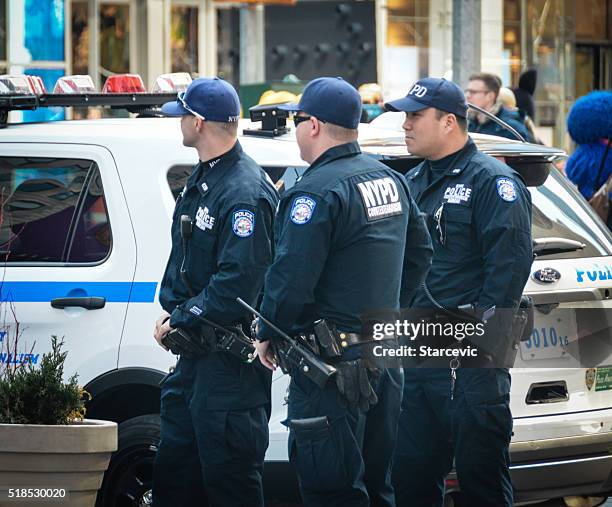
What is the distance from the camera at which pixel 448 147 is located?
5.52 meters

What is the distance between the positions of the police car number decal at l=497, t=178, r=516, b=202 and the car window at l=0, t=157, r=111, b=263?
1633 millimetres

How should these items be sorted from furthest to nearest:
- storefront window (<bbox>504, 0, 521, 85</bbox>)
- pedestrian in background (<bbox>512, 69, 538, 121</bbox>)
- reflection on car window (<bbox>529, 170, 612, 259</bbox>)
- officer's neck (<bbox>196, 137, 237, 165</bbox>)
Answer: storefront window (<bbox>504, 0, 521, 85</bbox>), pedestrian in background (<bbox>512, 69, 538, 121</bbox>), reflection on car window (<bbox>529, 170, 612, 259</bbox>), officer's neck (<bbox>196, 137, 237, 165</bbox>)

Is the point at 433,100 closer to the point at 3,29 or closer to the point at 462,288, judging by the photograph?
the point at 462,288

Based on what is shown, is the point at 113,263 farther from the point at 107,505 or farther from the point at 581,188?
the point at 581,188

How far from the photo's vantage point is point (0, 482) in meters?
4.82

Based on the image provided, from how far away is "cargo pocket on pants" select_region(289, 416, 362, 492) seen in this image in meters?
4.51

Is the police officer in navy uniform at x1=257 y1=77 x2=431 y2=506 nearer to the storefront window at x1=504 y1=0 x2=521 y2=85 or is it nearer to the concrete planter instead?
the concrete planter

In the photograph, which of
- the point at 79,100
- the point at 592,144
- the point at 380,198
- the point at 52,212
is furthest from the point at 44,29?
the point at 380,198

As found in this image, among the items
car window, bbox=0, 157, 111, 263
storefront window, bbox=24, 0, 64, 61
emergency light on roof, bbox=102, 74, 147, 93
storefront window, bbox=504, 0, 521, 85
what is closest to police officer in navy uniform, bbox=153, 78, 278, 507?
car window, bbox=0, 157, 111, 263

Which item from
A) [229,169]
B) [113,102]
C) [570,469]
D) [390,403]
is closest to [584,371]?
[570,469]

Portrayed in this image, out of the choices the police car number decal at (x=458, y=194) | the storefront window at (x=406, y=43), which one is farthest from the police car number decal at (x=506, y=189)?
the storefront window at (x=406, y=43)

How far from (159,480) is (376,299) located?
122 centimetres

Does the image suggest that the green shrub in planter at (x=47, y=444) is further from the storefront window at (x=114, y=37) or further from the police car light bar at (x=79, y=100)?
the storefront window at (x=114, y=37)

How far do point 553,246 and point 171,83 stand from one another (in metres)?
2.12
